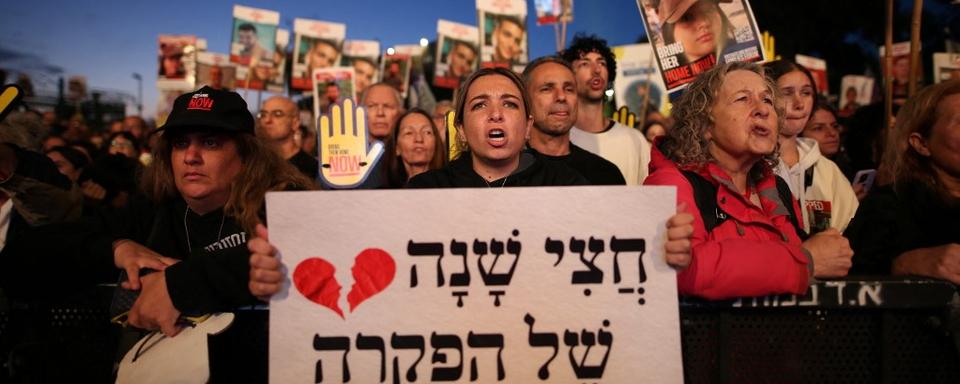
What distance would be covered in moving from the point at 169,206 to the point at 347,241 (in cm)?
115

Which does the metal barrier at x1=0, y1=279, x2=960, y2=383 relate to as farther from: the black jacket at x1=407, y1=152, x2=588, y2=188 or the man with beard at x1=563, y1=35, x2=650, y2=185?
the man with beard at x1=563, y1=35, x2=650, y2=185

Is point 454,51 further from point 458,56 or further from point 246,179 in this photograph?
point 246,179

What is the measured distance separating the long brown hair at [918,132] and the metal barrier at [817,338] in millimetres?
824

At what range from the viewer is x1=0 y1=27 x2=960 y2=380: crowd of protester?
1.79 meters

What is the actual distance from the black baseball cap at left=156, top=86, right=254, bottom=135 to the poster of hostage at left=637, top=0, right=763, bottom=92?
10.1 feet

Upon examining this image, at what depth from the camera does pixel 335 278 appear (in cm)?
173

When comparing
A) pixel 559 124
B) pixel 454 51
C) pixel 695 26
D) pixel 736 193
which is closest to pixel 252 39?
pixel 454 51

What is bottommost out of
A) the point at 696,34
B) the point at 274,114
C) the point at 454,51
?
the point at 274,114

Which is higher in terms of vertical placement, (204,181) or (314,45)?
(314,45)

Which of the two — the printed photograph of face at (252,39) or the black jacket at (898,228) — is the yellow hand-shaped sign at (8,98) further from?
the printed photograph of face at (252,39)

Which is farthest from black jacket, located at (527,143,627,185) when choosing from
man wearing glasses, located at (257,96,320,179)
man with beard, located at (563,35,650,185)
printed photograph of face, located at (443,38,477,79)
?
printed photograph of face, located at (443,38,477,79)

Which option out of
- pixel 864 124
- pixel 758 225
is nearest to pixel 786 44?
pixel 864 124

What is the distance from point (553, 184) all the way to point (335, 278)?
3.62 feet

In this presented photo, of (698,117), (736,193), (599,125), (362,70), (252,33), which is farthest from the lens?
(362,70)
